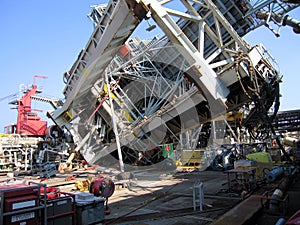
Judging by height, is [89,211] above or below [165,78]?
below

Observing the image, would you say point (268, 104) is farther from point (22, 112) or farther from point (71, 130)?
point (22, 112)

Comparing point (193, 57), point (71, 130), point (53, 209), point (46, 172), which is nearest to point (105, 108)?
point (71, 130)

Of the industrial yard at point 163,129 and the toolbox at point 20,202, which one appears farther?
the industrial yard at point 163,129

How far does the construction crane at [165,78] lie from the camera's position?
989 cm

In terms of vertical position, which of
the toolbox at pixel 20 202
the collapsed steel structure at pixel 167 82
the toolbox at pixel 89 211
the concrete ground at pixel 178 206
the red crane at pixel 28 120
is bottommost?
the concrete ground at pixel 178 206

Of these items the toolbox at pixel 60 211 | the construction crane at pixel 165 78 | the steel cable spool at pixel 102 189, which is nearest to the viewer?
the toolbox at pixel 60 211

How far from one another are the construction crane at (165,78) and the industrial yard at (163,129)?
2.3 inches

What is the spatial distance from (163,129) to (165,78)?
3529mm

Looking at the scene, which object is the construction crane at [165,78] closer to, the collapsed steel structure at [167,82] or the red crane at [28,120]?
the collapsed steel structure at [167,82]

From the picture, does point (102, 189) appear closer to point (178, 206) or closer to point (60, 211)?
point (178, 206)

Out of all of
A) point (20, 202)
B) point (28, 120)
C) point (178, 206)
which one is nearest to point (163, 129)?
point (178, 206)

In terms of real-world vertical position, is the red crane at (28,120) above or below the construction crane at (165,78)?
above

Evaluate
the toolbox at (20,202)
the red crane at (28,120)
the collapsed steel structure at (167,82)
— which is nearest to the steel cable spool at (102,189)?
the toolbox at (20,202)

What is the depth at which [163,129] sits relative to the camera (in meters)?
14.1
